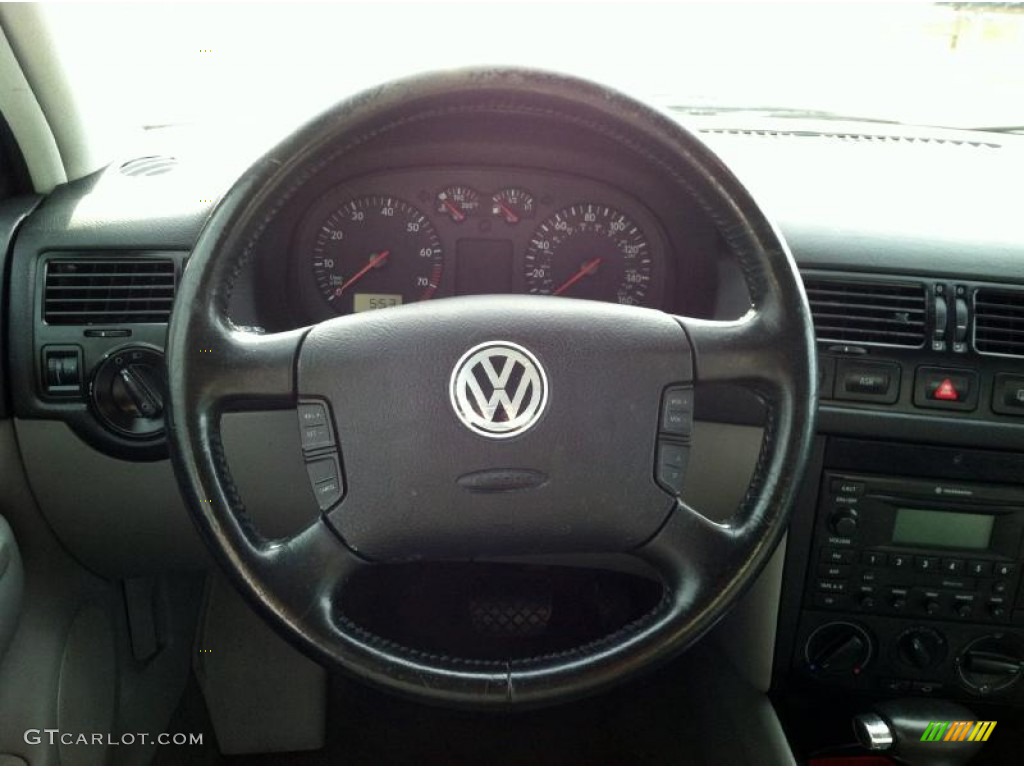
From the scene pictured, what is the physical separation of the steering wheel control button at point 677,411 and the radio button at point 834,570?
0.58 meters

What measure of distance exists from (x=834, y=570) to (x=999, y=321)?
17.6 inches

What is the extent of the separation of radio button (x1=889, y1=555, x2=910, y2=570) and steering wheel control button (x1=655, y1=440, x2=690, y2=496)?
587 millimetres

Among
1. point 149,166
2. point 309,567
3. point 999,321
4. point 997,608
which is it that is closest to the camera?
point 309,567

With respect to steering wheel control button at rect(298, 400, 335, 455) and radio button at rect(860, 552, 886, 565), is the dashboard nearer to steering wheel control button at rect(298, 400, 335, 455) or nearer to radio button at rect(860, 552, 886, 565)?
radio button at rect(860, 552, 886, 565)

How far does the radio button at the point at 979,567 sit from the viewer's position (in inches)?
60.9

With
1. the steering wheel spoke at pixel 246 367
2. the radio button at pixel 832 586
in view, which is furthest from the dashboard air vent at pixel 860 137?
the steering wheel spoke at pixel 246 367

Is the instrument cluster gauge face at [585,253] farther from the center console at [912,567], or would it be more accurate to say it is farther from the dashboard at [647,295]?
the center console at [912,567]

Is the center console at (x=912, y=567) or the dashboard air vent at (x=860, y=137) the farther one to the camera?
the dashboard air vent at (x=860, y=137)

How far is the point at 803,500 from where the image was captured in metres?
1.58

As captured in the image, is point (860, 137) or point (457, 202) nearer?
point (457, 202)

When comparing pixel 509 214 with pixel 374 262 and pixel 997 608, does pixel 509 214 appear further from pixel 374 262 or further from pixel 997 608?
pixel 997 608

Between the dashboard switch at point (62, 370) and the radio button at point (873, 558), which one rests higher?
the dashboard switch at point (62, 370)

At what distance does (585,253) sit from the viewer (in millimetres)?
1556

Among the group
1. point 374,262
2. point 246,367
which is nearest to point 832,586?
point 374,262
